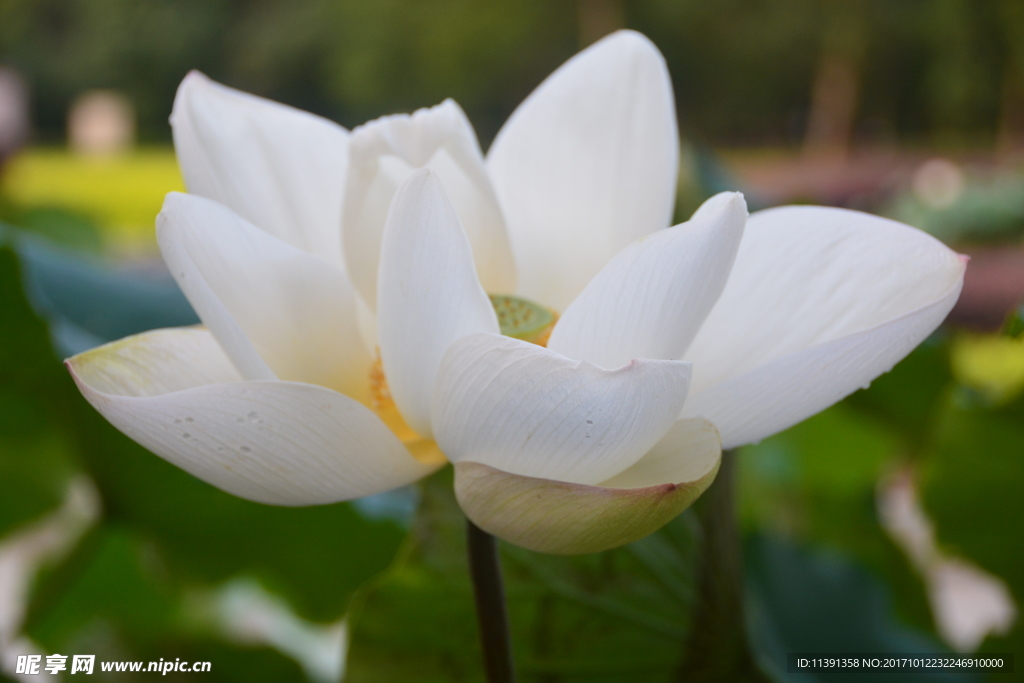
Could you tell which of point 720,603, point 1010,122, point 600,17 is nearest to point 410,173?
point 720,603

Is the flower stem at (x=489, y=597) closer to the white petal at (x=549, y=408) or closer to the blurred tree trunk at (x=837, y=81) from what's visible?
the white petal at (x=549, y=408)

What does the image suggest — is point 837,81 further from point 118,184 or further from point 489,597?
point 489,597

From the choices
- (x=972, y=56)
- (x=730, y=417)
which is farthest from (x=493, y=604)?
(x=972, y=56)

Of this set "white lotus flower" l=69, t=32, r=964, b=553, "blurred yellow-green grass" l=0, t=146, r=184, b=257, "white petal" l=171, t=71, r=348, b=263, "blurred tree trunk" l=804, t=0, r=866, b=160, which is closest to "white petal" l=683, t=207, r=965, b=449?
"white lotus flower" l=69, t=32, r=964, b=553

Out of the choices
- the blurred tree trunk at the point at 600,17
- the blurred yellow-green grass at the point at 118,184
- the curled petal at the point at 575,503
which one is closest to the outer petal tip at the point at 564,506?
the curled petal at the point at 575,503

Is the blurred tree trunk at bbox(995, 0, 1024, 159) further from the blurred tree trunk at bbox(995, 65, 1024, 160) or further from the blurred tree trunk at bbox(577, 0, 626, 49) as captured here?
the blurred tree trunk at bbox(577, 0, 626, 49)
